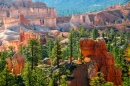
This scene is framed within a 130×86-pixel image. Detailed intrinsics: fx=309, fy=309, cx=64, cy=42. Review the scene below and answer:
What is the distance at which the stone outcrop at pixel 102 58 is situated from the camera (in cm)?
6481

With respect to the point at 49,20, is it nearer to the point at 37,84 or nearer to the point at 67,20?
the point at 67,20

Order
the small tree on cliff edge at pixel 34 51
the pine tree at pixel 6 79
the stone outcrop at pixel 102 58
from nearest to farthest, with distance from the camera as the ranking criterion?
the pine tree at pixel 6 79, the stone outcrop at pixel 102 58, the small tree on cliff edge at pixel 34 51

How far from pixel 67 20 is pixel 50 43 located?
84.9 m

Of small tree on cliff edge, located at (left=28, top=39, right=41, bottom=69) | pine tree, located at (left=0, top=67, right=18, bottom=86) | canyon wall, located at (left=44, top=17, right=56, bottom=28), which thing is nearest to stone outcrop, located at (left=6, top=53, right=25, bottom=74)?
small tree on cliff edge, located at (left=28, top=39, right=41, bottom=69)

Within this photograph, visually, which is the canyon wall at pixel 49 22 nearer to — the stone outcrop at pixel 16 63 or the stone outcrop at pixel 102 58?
the stone outcrop at pixel 16 63

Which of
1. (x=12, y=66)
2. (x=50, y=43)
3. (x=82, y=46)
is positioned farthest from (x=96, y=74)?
(x=50, y=43)

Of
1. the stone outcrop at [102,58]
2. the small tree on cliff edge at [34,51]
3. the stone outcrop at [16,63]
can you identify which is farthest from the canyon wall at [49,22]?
the stone outcrop at [102,58]

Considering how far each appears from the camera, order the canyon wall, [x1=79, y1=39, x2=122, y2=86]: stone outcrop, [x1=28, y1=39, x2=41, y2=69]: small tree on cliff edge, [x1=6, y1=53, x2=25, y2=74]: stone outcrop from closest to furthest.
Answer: [x1=79, y1=39, x2=122, y2=86]: stone outcrop, [x1=28, y1=39, x2=41, y2=69]: small tree on cliff edge, [x1=6, y1=53, x2=25, y2=74]: stone outcrop, the canyon wall

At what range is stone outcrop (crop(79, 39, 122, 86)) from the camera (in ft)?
213

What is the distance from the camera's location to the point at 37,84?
56062mm

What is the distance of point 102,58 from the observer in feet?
217

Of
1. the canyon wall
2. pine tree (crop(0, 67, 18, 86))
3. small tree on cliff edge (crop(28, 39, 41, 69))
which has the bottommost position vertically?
pine tree (crop(0, 67, 18, 86))

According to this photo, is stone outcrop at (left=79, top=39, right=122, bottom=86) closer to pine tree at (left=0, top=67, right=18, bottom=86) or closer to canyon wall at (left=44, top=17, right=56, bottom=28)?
pine tree at (left=0, top=67, right=18, bottom=86)

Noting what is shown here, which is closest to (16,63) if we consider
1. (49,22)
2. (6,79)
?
(6,79)
